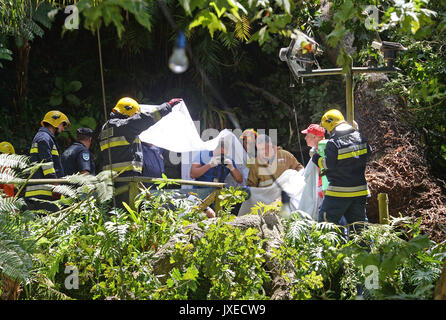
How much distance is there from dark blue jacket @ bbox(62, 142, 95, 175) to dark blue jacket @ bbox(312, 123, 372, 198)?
280cm

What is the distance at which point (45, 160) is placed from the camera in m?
6.59

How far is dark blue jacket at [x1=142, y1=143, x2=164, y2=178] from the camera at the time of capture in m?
6.49

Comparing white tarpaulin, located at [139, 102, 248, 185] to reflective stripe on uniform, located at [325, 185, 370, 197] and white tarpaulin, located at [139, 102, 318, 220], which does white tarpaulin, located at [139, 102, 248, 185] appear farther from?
reflective stripe on uniform, located at [325, 185, 370, 197]

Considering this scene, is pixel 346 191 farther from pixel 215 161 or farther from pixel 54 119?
pixel 54 119

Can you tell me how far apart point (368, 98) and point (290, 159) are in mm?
2355

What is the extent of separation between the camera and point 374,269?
13.8 feet

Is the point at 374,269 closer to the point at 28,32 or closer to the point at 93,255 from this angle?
the point at 93,255

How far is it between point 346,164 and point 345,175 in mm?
112

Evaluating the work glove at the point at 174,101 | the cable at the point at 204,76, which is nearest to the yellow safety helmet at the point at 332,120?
the work glove at the point at 174,101

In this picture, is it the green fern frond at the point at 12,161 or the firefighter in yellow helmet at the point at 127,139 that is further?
the firefighter in yellow helmet at the point at 127,139

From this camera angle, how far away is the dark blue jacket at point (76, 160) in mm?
6816

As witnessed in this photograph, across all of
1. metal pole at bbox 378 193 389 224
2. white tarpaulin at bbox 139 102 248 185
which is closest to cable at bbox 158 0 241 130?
white tarpaulin at bbox 139 102 248 185

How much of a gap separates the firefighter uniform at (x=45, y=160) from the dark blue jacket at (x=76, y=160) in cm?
8

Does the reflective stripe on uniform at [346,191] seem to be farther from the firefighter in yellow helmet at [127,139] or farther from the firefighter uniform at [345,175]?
the firefighter in yellow helmet at [127,139]
